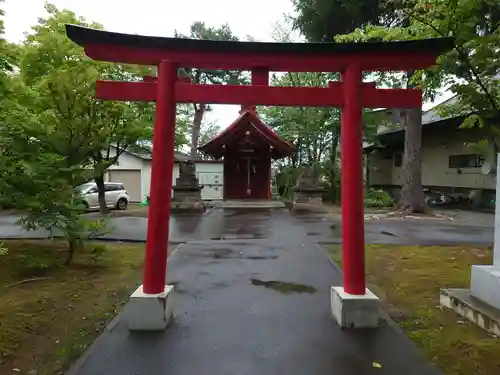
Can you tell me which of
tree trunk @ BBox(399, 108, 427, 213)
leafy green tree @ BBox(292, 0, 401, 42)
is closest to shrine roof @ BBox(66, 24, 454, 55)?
leafy green tree @ BBox(292, 0, 401, 42)

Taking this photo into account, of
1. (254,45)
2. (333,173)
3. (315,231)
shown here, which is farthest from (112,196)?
(254,45)

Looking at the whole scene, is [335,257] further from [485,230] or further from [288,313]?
[485,230]

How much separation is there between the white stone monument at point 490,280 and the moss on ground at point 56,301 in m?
4.55

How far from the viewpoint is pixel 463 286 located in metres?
5.85

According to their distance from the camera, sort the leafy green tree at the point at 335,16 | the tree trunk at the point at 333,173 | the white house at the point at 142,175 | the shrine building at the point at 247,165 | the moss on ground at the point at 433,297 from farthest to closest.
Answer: the white house at the point at 142,175
the tree trunk at the point at 333,173
the shrine building at the point at 247,165
the leafy green tree at the point at 335,16
the moss on ground at the point at 433,297

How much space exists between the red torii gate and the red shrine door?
16.9 meters

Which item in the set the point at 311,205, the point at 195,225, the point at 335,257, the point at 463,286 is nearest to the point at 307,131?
the point at 311,205

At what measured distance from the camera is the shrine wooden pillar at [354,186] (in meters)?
4.33

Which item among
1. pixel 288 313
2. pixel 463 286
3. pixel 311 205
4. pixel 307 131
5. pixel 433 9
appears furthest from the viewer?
pixel 307 131

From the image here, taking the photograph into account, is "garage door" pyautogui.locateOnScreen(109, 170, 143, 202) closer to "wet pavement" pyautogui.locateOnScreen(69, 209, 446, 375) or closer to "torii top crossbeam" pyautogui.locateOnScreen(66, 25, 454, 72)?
"wet pavement" pyautogui.locateOnScreen(69, 209, 446, 375)

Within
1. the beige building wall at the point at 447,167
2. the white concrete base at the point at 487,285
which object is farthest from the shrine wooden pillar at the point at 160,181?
the beige building wall at the point at 447,167

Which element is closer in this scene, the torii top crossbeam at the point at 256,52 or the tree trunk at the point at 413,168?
the torii top crossbeam at the point at 256,52

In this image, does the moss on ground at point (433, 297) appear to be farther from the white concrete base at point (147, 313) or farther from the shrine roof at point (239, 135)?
the shrine roof at point (239, 135)

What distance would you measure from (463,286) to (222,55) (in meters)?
4.94
